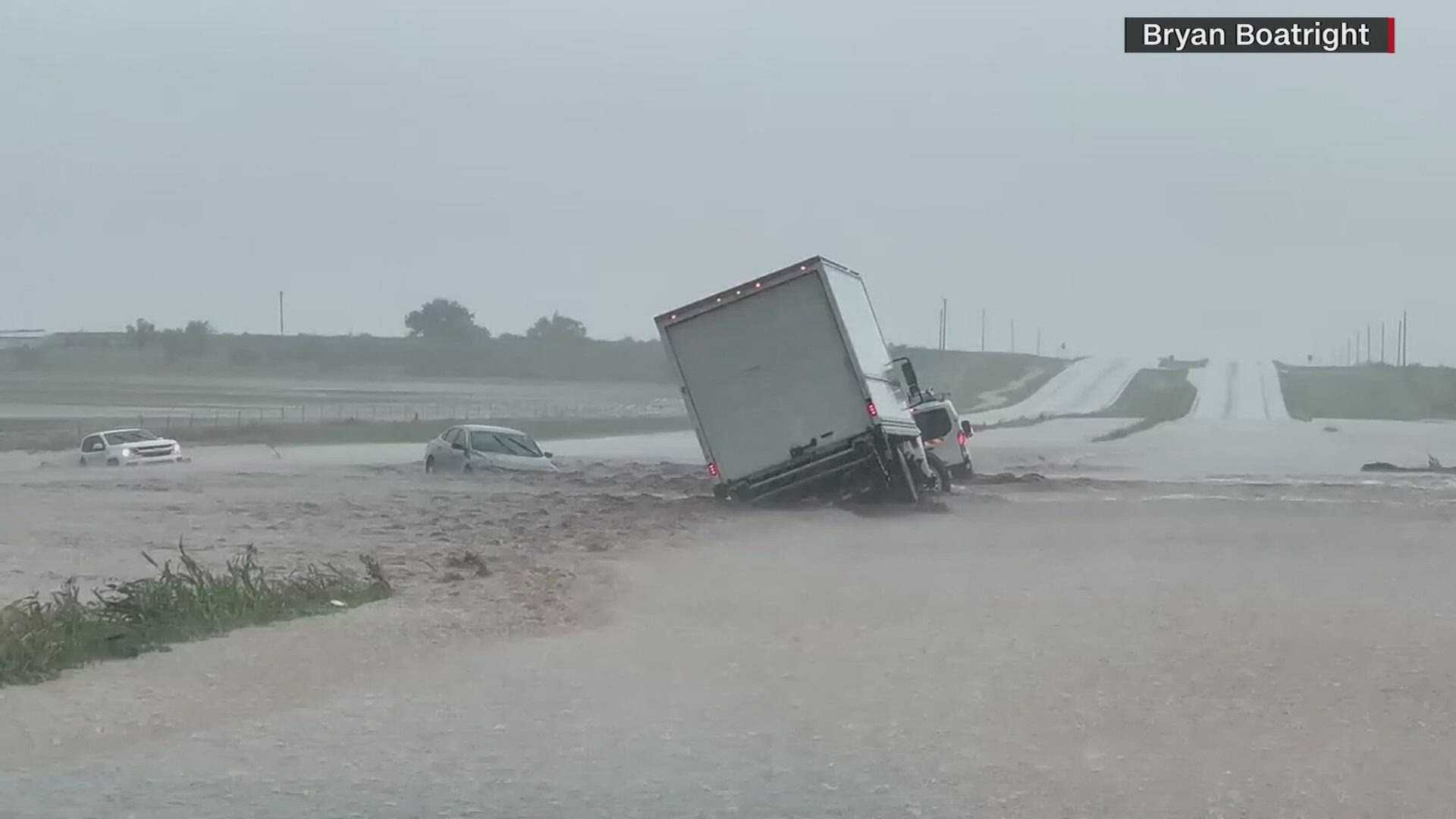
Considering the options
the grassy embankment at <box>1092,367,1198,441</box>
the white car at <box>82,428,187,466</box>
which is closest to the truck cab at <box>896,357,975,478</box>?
the white car at <box>82,428,187,466</box>

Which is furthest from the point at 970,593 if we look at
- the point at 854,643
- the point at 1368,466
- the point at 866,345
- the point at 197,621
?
the point at 1368,466

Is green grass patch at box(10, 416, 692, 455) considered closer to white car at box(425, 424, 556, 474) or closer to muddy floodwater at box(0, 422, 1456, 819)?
white car at box(425, 424, 556, 474)

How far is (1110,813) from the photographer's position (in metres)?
8.07

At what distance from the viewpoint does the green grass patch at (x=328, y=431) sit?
195ft

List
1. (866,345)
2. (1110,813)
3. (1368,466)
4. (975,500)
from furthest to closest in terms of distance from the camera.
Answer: (1368,466), (975,500), (866,345), (1110,813)

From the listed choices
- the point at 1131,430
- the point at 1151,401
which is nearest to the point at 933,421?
the point at 1131,430

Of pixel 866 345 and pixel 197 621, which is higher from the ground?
pixel 866 345

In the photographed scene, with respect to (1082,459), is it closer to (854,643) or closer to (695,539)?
(695,539)

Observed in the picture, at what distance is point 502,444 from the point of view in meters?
37.7

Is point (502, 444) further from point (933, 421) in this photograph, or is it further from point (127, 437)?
point (127, 437)

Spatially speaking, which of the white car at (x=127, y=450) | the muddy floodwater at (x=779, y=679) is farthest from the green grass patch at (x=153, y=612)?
the white car at (x=127, y=450)

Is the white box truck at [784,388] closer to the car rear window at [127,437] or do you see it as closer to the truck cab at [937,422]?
the truck cab at [937,422]

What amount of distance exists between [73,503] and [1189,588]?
18.7m

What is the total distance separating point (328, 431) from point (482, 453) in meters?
29.6
